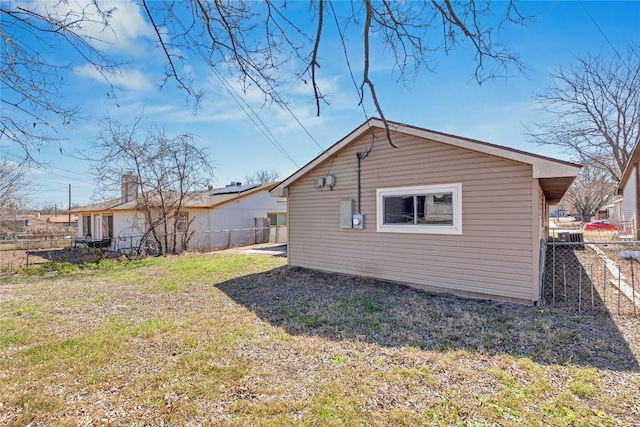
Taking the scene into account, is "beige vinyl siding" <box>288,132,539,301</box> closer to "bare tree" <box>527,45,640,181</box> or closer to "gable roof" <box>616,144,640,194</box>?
"gable roof" <box>616,144,640,194</box>

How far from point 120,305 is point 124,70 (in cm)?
470

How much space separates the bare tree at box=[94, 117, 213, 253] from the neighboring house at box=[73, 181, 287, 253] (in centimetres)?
→ 53

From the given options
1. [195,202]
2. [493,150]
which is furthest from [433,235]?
[195,202]

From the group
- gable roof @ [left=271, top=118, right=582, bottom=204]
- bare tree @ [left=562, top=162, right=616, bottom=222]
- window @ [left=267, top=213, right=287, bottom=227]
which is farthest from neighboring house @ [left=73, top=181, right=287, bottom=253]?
bare tree @ [left=562, top=162, right=616, bottom=222]

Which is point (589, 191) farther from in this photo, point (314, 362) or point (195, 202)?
point (314, 362)

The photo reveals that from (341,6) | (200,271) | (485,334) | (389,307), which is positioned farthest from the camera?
(200,271)

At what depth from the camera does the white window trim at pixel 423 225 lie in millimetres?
6078

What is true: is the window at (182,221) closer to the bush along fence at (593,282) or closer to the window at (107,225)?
the window at (107,225)

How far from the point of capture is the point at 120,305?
19.7 ft

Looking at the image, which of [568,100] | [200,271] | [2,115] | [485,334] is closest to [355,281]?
[485,334]

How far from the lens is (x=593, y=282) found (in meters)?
7.03

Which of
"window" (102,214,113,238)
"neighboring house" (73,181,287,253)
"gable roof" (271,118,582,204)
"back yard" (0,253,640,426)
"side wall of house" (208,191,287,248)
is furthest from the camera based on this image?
"window" (102,214,113,238)

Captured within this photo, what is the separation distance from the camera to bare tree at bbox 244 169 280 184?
4216cm

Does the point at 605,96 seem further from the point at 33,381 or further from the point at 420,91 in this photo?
the point at 33,381
